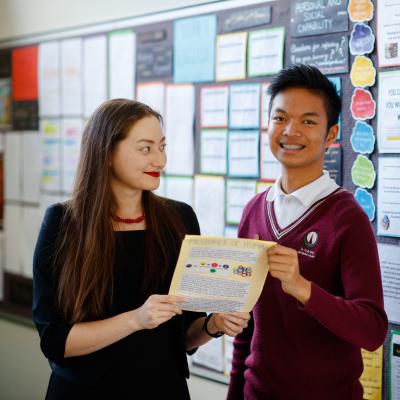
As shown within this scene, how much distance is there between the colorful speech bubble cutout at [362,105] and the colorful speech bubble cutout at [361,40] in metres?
0.12

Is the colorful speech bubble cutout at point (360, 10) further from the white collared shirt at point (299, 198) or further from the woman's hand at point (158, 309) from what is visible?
the woman's hand at point (158, 309)

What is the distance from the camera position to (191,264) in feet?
4.46

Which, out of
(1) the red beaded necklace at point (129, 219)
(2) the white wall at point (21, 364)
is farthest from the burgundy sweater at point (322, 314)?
(2) the white wall at point (21, 364)

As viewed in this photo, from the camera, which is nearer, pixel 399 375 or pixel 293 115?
pixel 293 115

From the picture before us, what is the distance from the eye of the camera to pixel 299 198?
1.47 m

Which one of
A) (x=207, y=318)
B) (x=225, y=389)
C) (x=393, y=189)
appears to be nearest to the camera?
(x=207, y=318)

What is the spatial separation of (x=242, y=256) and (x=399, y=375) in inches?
30.9

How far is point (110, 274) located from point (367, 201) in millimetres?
844

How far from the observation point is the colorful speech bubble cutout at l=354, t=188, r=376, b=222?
5.86ft

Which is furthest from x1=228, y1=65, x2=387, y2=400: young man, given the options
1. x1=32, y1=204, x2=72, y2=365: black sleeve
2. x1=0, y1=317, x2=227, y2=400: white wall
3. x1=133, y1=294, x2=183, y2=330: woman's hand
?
x1=0, y1=317, x2=227, y2=400: white wall

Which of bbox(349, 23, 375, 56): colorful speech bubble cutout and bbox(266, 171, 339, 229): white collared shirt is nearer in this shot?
bbox(266, 171, 339, 229): white collared shirt

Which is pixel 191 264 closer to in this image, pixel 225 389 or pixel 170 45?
pixel 225 389

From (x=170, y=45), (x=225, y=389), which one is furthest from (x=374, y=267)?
(x=170, y=45)

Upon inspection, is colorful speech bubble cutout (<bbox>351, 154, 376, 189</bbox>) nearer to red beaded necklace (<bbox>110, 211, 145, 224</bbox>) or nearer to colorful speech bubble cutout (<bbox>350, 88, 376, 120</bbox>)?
colorful speech bubble cutout (<bbox>350, 88, 376, 120</bbox>)
